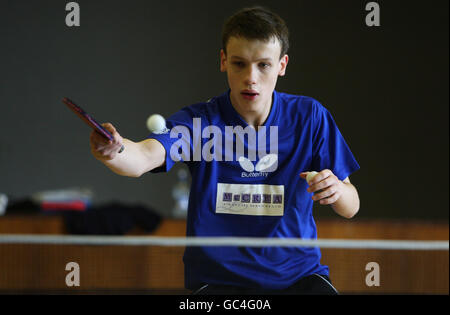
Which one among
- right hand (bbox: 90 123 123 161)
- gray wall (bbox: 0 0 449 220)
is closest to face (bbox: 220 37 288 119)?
right hand (bbox: 90 123 123 161)

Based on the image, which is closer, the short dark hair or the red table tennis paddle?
the red table tennis paddle

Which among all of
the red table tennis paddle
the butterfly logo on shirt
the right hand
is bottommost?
the butterfly logo on shirt

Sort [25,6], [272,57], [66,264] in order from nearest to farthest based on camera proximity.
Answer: [272,57] < [66,264] < [25,6]

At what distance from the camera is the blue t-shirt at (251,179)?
4.45ft

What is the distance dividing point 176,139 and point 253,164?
0.22 metres

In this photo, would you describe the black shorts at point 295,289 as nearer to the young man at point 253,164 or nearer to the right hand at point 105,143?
the young man at point 253,164

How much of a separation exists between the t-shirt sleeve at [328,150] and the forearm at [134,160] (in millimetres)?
447

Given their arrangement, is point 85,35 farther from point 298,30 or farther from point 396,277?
point 396,277

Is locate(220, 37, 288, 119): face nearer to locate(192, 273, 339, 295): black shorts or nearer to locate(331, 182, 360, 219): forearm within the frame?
locate(331, 182, 360, 219): forearm

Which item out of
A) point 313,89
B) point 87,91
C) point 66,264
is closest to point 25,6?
point 87,91

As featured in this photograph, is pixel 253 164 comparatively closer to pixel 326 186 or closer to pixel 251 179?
pixel 251 179

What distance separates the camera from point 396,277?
286 cm

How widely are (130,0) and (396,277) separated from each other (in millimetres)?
2428

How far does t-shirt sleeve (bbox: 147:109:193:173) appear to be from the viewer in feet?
4.45
